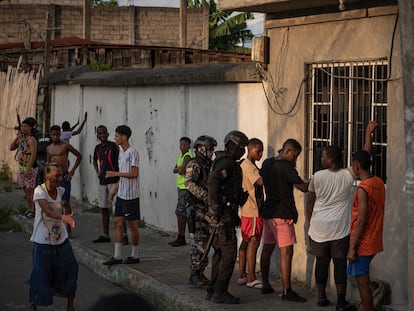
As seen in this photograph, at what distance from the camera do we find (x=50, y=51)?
906 inches

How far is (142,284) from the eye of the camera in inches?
408

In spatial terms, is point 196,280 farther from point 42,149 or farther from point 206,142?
point 42,149

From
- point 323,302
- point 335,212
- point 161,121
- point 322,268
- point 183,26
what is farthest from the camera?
point 183,26

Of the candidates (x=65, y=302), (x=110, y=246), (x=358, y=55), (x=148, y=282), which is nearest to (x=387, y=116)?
(x=358, y=55)

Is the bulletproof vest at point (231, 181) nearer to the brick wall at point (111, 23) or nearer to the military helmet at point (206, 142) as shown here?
the military helmet at point (206, 142)

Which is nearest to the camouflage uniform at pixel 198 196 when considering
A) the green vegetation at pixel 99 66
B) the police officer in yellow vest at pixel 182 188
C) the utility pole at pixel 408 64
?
the police officer in yellow vest at pixel 182 188

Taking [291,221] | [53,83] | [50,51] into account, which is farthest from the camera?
[50,51]

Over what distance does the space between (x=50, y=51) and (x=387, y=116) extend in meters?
15.3

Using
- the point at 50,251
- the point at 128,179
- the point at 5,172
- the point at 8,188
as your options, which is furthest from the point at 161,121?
the point at 5,172

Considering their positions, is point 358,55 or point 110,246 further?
point 110,246

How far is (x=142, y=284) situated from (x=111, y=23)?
30.0 m

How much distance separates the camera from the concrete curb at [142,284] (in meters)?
9.31

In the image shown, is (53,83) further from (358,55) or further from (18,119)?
(358,55)

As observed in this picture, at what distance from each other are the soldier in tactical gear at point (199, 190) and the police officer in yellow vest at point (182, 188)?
209 centimetres
